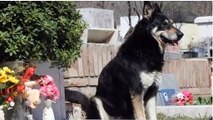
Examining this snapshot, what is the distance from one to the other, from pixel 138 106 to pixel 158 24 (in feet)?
3.23

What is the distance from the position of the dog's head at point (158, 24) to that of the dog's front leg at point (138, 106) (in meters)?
0.75

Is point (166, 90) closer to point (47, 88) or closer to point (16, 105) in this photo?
point (47, 88)

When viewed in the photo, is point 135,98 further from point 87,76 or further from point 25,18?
point 87,76

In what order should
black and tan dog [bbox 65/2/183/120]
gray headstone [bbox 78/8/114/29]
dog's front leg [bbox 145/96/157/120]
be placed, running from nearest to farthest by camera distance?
black and tan dog [bbox 65/2/183/120], dog's front leg [bbox 145/96/157/120], gray headstone [bbox 78/8/114/29]

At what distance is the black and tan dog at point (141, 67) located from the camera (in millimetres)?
6191

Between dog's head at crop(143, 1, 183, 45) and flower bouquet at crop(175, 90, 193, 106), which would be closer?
dog's head at crop(143, 1, 183, 45)

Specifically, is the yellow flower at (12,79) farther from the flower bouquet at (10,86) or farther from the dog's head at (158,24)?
the dog's head at (158,24)

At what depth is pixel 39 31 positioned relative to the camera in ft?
17.8

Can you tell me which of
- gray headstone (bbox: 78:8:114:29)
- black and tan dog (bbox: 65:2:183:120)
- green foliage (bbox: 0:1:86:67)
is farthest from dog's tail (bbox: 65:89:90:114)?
gray headstone (bbox: 78:8:114:29)

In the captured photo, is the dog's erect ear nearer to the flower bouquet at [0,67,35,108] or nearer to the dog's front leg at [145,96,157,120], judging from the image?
the dog's front leg at [145,96,157,120]

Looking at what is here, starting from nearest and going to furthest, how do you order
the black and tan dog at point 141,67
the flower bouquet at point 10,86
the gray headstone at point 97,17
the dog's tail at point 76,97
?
1. the flower bouquet at point 10,86
2. the black and tan dog at point 141,67
3. the dog's tail at point 76,97
4. the gray headstone at point 97,17

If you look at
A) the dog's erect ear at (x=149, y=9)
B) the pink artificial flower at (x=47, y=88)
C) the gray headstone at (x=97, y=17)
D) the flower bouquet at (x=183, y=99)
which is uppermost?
the dog's erect ear at (x=149, y=9)

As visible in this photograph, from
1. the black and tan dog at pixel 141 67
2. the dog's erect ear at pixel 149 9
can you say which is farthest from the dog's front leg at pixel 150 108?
the dog's erect ear at pixel 149 9

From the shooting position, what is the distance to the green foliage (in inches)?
208
